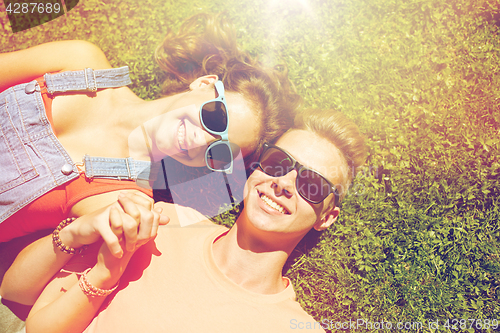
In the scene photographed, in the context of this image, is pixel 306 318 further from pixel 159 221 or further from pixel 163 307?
pixel 159 221

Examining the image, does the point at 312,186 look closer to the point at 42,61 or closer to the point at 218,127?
the point at 218,127

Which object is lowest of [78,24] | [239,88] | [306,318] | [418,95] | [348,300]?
[348,300]

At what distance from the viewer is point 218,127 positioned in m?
2.76

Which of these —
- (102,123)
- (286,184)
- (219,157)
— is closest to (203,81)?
(219,157)

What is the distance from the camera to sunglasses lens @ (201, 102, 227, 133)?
108 inches

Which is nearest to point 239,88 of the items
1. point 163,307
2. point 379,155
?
point 379,155

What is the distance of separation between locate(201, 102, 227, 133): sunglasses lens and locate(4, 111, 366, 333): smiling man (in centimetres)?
50

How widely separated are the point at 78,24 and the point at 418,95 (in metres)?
4.58

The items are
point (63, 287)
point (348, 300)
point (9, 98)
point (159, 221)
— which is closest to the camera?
point (159, 221)

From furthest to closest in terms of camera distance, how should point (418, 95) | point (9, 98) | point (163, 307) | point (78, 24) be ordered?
point (78, 24) < point (418, 95) < point (9, 98) < point (163, 307)

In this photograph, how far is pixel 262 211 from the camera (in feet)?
9.20

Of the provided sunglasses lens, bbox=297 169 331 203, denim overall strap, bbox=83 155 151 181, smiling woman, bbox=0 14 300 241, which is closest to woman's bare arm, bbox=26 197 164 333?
smiling woman, bbox=0 14 300 241

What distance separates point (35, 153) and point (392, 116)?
4.01 metres

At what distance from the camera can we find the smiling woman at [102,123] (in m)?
2.76
